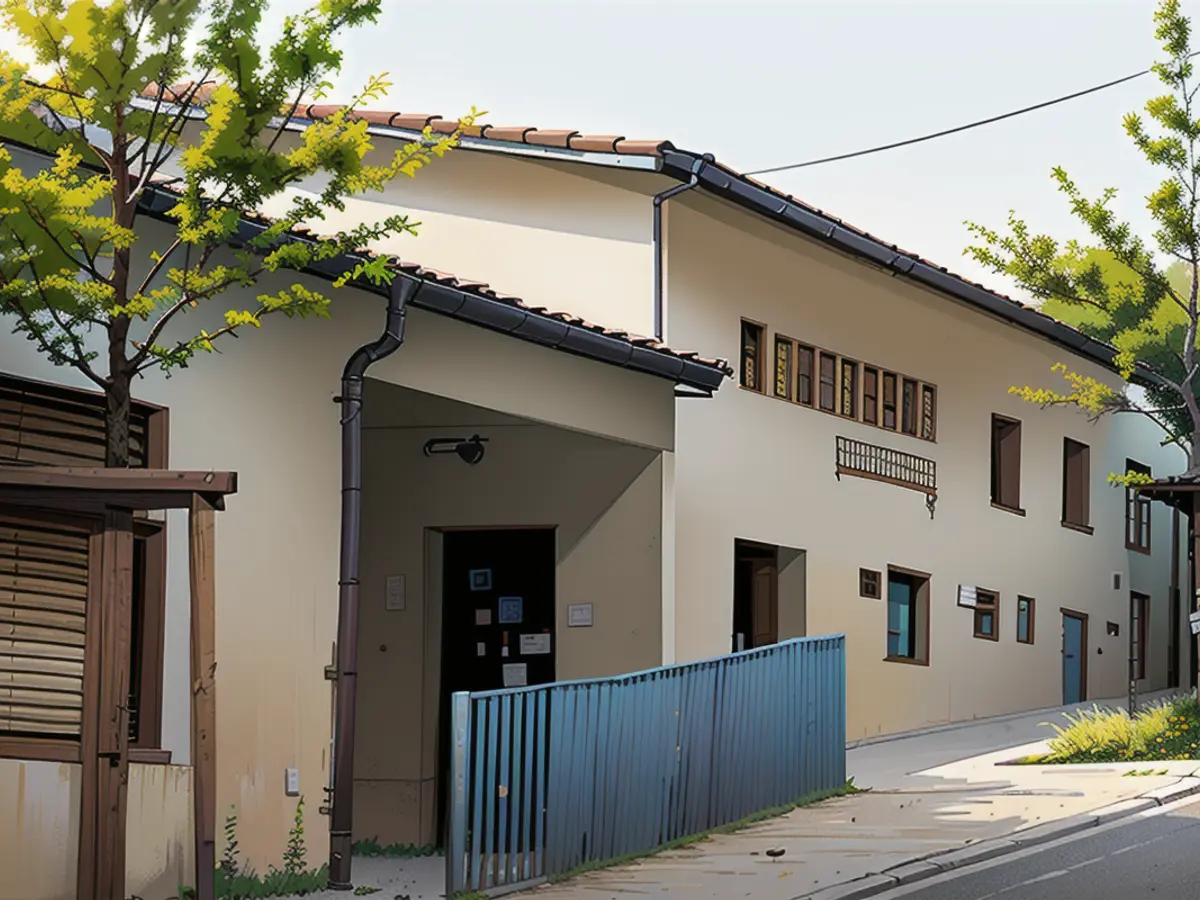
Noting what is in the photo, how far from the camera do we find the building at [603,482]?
1146cm

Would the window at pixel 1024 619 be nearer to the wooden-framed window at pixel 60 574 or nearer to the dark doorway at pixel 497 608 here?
the dark doorway at pixel 497 608

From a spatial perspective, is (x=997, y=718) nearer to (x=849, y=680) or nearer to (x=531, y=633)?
(x=849, y=680)

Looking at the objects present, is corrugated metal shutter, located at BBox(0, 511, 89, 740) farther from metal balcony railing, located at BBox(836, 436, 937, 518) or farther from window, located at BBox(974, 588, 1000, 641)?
window, located at BBox(974, 588, 1000, 641)

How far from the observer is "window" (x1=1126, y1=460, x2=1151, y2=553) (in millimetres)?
33094

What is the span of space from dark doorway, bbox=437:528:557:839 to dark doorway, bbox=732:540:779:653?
5.41 meters

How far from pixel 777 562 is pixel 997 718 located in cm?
563

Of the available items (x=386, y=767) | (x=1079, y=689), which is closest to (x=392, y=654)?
(x=386, y=767)

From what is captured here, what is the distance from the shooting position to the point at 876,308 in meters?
24.3

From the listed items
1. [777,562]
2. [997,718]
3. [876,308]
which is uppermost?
[876,308]

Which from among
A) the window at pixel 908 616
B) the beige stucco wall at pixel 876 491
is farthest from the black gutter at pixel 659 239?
the window at pixel 908 616

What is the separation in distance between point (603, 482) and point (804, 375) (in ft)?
22.9

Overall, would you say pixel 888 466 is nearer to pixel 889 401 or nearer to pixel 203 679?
pixel 889 401

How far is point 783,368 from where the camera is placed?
22.3 m

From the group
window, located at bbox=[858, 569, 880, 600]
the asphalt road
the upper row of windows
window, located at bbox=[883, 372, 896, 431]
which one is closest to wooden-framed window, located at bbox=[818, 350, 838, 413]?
the upper row of windows
